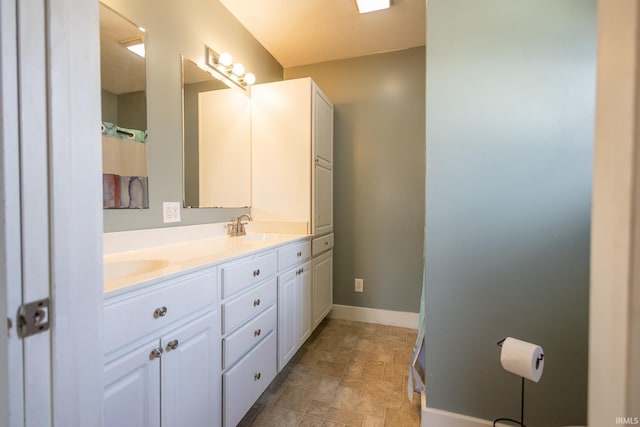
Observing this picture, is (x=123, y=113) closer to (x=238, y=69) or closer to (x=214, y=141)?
(x=214, y=141)

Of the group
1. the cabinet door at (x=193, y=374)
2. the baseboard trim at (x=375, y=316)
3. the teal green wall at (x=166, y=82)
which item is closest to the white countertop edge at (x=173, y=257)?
the teal green wall at (x=166, y=82)

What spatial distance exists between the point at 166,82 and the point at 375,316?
250cm

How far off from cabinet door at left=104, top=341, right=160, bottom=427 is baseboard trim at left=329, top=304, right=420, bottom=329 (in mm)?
2017

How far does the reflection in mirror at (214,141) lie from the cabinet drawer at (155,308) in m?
0.81

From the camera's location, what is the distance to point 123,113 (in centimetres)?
130

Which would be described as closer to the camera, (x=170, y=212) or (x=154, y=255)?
(x=154, y=255)

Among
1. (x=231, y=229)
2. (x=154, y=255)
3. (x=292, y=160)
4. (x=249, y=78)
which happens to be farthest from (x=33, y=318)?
(x=249, y=78)

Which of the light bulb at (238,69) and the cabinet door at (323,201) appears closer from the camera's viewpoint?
the light bulb at (238,69)

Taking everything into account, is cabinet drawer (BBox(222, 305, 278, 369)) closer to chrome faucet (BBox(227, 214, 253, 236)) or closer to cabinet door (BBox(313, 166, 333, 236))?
chrome faucet (BBox(227, 214, 253, 236))

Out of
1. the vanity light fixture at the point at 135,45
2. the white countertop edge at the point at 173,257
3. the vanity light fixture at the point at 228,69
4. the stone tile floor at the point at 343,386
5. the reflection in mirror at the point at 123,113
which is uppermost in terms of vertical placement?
the vanity light fixture at the point at 228,69

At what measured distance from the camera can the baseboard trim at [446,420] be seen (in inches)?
50.6

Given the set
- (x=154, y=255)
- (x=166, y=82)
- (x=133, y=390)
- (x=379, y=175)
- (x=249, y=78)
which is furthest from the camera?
(x=379, y=175)

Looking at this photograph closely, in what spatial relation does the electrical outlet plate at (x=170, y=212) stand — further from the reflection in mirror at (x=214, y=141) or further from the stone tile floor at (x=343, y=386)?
the stone tile floor at (x=343, y=386)

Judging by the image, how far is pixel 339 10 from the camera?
2.03 meters
